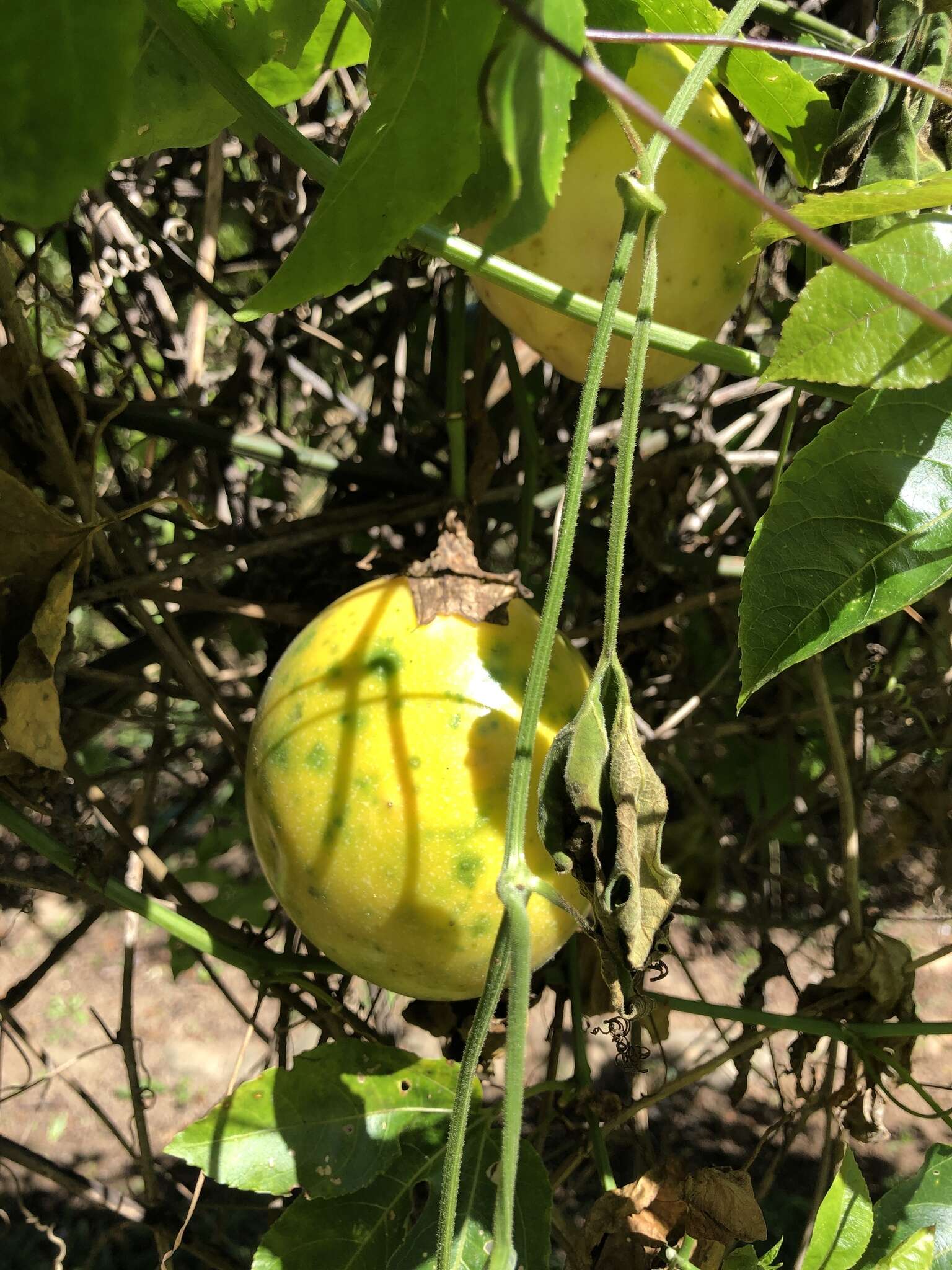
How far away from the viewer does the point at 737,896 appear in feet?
7.77

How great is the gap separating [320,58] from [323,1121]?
77 cm

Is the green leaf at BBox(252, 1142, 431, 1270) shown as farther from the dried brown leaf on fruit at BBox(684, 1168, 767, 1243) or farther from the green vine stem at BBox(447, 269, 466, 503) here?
the green vine stem at BBox(447, 269, 466, 503)

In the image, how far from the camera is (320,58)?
755 millimetres

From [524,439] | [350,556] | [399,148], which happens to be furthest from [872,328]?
[350,556]

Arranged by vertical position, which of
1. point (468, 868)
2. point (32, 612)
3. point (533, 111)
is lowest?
point (468, 868)

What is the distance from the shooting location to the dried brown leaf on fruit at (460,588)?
79 cm

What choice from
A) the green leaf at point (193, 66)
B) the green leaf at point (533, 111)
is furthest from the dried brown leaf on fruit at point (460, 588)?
the green leaf at point (533, 111)

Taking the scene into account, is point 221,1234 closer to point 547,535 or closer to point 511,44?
point 547,535

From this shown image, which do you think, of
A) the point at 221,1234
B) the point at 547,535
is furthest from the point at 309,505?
the point at 221,1234

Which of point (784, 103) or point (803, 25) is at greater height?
point (803, 25)

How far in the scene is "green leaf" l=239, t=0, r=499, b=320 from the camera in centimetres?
48

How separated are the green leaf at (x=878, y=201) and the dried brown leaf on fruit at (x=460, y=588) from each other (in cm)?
35

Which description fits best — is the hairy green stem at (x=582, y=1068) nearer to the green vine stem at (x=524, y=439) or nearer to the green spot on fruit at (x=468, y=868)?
the green spot on fruit at (x=468, y=868)

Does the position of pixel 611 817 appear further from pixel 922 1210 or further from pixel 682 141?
pixel 922 1210
